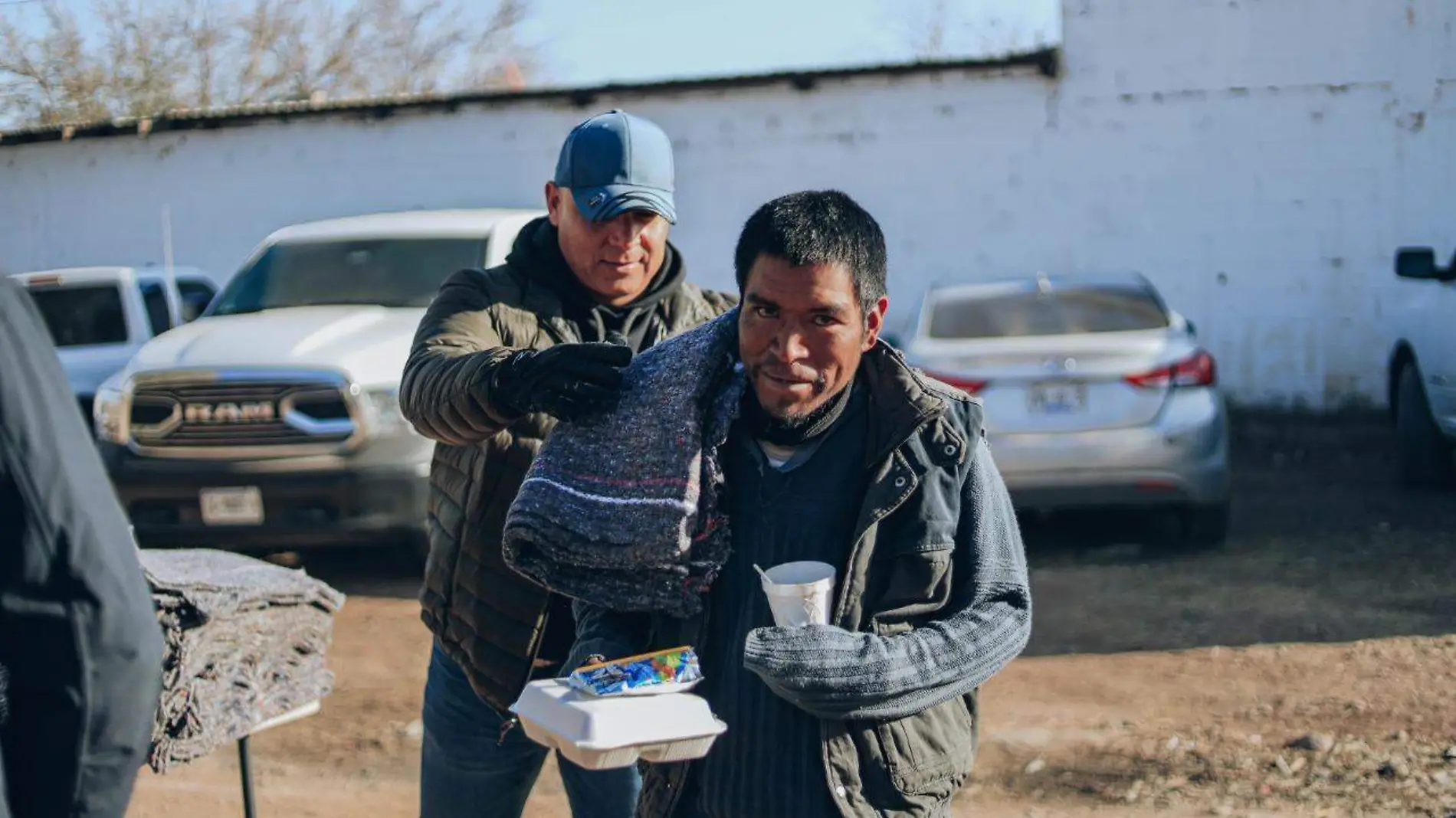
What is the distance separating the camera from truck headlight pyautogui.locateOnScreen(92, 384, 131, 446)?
8.39 metres

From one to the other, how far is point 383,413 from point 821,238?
603 cm

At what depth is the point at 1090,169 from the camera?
46.1ft

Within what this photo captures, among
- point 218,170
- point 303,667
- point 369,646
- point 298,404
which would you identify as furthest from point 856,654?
point 218,170

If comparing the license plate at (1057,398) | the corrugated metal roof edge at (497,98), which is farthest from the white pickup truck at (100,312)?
the license plate at (1057,398)

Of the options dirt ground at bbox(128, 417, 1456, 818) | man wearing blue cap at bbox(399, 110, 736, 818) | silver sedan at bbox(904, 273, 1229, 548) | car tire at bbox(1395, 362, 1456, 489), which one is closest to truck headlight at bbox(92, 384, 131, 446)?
dirt ground at bbox(128, 417, 1456, 818)

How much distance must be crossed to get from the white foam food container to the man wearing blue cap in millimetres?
789

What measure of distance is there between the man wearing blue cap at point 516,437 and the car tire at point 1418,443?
8.14 metres

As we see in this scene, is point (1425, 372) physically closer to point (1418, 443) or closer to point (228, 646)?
point (1418, 443)

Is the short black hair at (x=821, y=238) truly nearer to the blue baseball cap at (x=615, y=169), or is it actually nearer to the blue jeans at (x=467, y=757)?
the blue baseball cap at (x=615, y=169)

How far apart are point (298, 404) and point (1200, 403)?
4740 mm

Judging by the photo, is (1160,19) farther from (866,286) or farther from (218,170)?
(866,286)

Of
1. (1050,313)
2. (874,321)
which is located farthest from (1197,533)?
(874,321)

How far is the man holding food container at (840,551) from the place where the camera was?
2367mm

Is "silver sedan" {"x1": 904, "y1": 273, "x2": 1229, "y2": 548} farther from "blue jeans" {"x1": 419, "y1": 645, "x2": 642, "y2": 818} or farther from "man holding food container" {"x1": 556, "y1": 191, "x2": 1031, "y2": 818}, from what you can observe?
"man holding food container" {"x1": 556, "y1": 191, "x2": 1031, "y2": 818}
